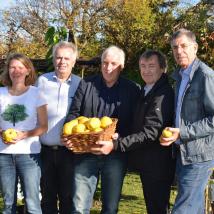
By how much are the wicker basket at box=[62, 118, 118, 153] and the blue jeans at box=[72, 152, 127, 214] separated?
0.27 m

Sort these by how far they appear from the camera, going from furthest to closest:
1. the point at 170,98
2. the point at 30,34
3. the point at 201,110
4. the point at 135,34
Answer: the point at 30,34 → the point at 135,34 → the point at 170,98 → the point at 201,110

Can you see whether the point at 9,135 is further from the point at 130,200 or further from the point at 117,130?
the point at 130,200

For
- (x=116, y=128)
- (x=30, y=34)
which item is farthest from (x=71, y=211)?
(x=30, y=34)

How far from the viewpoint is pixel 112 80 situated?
3719mm

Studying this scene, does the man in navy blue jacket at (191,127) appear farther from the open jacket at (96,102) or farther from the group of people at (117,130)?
the open jacket at (96,102)

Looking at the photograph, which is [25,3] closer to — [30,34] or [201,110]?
[30,34]

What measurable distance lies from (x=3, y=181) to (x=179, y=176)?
144 centimetres

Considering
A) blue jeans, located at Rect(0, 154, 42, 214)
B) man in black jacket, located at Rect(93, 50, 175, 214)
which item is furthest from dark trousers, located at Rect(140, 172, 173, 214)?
blue jeans, located at Rect(0, 154, 42, 214)

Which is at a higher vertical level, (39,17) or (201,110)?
(39,17)

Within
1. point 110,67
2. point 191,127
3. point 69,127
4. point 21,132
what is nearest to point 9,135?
point 21,132

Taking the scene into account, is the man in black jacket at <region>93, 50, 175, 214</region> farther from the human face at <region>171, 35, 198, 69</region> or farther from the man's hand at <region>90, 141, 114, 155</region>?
the human face at <region>171, 35, 198, 69</region>

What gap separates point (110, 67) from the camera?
3.65m

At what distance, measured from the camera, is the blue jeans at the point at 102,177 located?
362cm

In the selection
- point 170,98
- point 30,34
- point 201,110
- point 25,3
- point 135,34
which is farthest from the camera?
point 25,3
